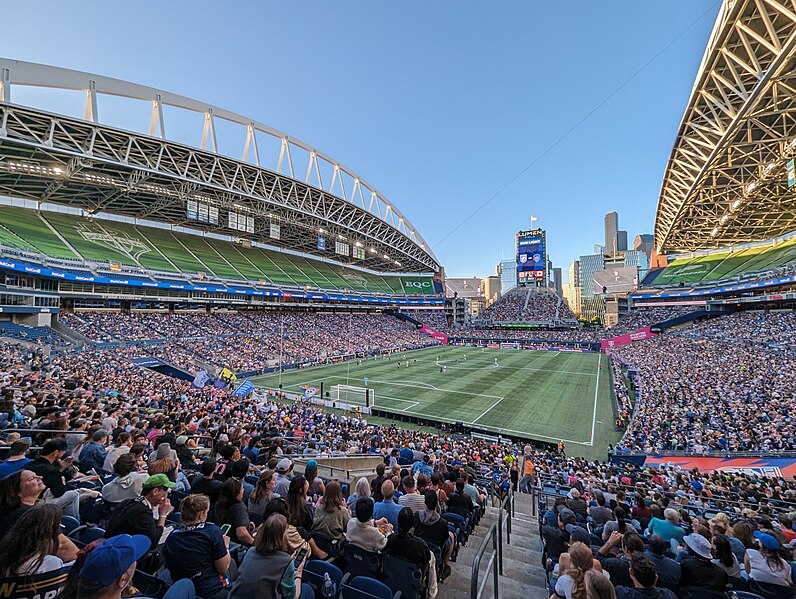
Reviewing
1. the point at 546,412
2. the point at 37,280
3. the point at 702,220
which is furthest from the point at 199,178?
the point at 702,220

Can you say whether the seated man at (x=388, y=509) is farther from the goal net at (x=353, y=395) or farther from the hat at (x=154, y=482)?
the goal net at (x=353, y=395)

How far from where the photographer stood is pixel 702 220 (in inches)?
1592

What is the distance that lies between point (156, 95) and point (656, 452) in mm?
43617

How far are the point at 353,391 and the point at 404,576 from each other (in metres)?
24.0

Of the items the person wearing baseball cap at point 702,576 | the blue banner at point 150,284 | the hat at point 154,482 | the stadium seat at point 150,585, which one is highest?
the blue banner at point 150,284

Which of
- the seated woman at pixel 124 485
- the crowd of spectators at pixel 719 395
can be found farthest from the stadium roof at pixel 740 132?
the seated woman at pixel 124 485

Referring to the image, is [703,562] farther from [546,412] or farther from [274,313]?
[274,313]

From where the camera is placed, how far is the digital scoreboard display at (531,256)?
73.8 m

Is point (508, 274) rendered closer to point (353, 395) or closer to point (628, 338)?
point (628, 338)

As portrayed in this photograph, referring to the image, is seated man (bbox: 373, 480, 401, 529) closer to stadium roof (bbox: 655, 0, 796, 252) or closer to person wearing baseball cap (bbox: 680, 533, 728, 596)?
person wearing baseball cap (bbox: 680, 533, 728, 596)

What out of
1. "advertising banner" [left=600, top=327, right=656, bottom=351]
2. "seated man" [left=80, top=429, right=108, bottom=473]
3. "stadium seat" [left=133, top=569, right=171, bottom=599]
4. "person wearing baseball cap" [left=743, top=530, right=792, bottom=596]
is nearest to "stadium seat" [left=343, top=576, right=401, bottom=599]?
"stadium seat" [left=133, top=569, right=171, bottom=599]

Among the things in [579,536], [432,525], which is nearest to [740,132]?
[579,536]

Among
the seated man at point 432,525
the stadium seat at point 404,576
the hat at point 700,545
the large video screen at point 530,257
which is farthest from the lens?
the large video screen at point 530,257

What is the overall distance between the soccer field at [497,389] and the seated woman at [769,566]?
1526 centimetres
